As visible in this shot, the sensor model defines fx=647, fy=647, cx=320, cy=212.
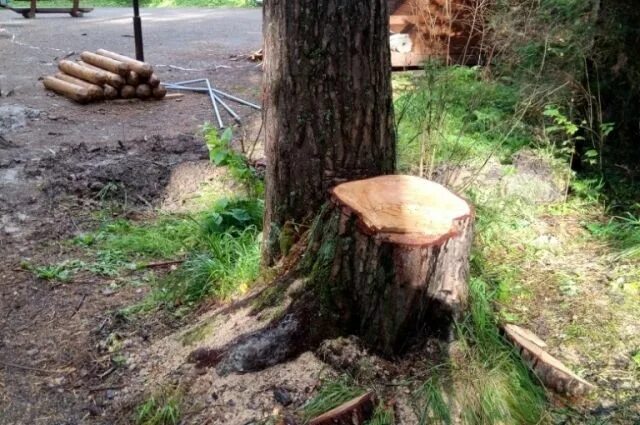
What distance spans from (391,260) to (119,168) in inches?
129

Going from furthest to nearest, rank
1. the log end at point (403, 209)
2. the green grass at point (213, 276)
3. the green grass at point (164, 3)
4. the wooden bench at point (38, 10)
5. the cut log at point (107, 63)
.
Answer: the green grass at point (164, 3) < the wooden bench at point (38, 10) < the cut log at point (107, 63) < the green grass at point (213, 276) < the log end at point (403, 209)

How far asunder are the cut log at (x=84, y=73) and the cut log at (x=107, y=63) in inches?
5.5

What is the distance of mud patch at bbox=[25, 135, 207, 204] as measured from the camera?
4.76 metres

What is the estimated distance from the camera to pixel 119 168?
508cm

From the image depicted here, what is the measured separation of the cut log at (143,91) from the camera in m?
7.65

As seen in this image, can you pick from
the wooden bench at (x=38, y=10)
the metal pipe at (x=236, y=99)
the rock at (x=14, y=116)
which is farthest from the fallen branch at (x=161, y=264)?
the wooden bench at (x=38, y=10)

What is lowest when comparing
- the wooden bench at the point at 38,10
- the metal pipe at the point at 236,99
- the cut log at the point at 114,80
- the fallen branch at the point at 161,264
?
the fallen branch at the point at 161,264

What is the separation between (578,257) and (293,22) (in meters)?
2.29

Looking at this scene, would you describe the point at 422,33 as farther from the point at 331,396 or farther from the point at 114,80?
the point at 331,396

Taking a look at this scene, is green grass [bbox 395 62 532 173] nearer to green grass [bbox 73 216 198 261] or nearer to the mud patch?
green grass [bbox 73 216 198 261]

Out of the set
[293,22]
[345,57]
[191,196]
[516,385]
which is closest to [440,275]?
[516,385]

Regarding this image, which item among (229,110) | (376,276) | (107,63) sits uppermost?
(107,63)

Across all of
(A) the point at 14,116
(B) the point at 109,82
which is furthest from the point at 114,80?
(A) the point at 14,116

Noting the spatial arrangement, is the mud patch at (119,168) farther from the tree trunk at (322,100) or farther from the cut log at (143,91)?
the tree trunk at (322,100)
